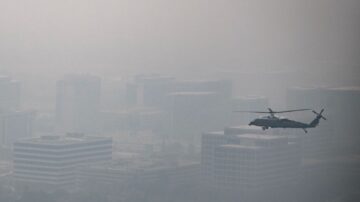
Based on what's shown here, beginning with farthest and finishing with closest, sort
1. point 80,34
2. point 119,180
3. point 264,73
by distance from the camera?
point 80,34
point 264,73
point 119,180

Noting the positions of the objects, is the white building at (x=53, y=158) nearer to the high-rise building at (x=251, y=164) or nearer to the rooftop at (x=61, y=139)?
the rooftop at (x=61, y=139)

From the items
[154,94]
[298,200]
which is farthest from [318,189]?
[154,94]

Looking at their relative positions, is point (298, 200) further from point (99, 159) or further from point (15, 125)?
point (15, 125)

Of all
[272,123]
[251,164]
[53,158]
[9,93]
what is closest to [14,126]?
[9,93]

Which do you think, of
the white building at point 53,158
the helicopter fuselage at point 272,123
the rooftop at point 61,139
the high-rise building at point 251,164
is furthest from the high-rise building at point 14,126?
the helicopter fuselage at point 272,123

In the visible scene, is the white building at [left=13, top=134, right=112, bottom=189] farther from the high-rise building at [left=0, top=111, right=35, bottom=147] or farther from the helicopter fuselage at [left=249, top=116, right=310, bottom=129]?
the helicopter fuselage at [left=249, top=116, right=310, bottom=129]

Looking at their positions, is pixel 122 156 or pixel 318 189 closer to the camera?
pixel 318 189

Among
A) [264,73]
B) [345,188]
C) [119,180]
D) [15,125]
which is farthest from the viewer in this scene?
[264,73]
